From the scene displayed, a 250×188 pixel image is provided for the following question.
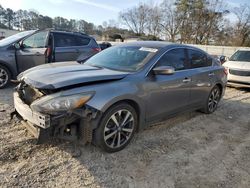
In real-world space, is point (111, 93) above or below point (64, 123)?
above

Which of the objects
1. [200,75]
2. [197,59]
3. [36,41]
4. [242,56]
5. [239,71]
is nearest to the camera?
[200,75]

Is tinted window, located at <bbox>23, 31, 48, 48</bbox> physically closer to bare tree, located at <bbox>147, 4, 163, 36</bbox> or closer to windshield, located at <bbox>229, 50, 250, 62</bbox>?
windshield, located at <bbox>229, 50, 250, 62</bbox>

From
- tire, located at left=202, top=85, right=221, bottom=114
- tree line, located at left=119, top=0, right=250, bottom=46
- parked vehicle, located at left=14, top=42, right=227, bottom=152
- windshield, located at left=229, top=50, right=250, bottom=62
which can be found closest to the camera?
parked vehicle, located at left=14, top=42, right=227, bottom=152

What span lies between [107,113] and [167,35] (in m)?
47.7

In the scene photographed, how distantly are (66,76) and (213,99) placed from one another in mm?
3634

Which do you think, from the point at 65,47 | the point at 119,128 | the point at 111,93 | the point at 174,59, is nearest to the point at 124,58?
the point at 174,59

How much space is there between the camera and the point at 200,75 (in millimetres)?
4848

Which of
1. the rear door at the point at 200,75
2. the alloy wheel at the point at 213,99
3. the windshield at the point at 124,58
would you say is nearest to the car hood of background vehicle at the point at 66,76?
the windshield at the point at 124,58

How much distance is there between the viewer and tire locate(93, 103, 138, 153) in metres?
3.22

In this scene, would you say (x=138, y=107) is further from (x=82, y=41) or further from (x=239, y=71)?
(x=239, y=71)

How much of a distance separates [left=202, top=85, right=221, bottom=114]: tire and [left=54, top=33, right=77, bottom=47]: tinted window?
166 inches

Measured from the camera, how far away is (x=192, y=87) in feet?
15.2

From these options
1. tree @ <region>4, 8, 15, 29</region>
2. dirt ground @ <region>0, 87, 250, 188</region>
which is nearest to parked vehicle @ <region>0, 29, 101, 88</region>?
dirt ground @ <region>0, 87, 250, 188</region>

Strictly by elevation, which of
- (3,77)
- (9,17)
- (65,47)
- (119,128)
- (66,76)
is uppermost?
(9,17)
